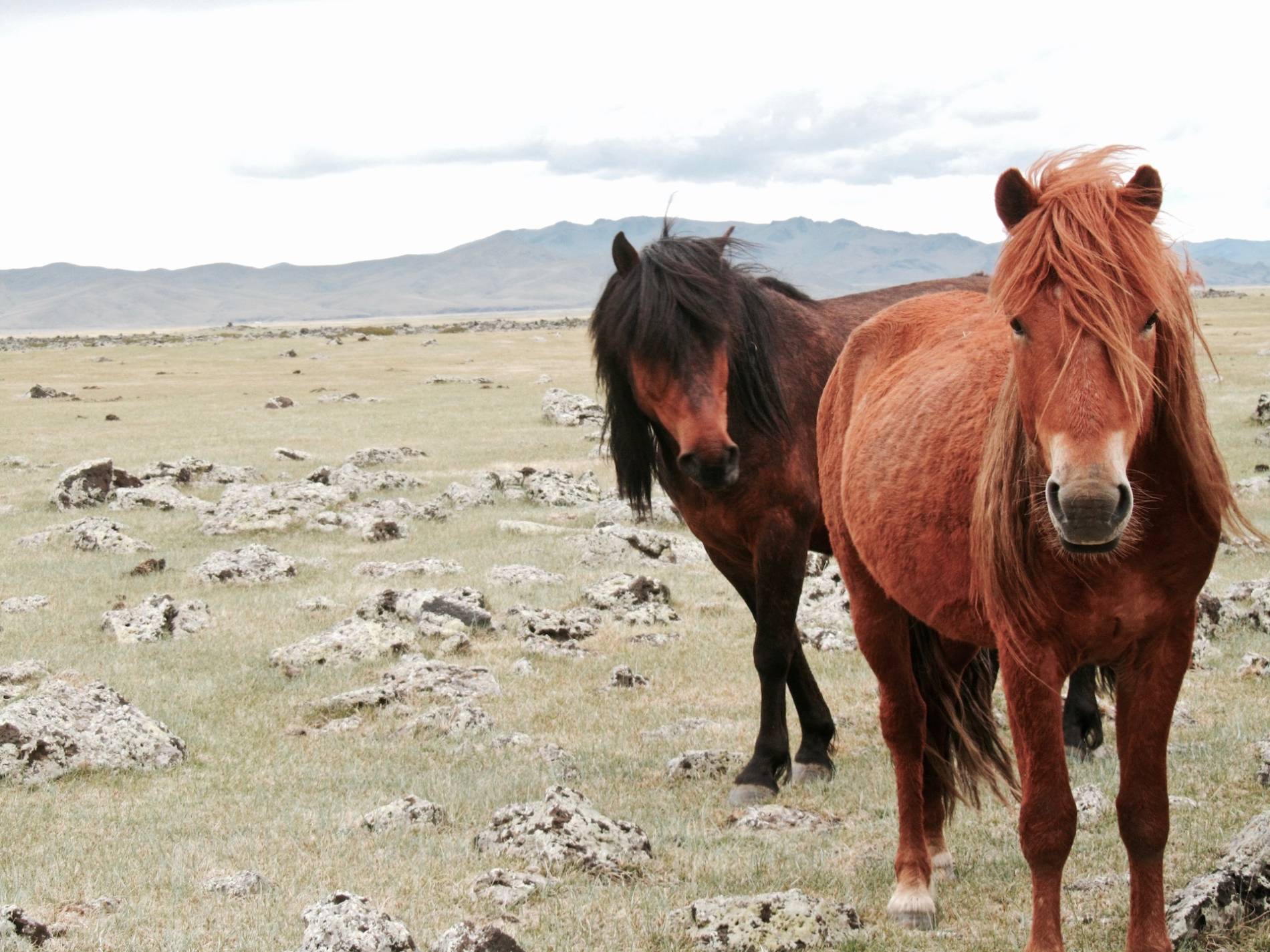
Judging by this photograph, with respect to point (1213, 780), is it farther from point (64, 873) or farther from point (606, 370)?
point (64, 873)

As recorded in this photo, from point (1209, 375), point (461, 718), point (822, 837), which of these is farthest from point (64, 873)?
point (1209, 375)

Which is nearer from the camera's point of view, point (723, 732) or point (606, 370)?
point (606, 370)

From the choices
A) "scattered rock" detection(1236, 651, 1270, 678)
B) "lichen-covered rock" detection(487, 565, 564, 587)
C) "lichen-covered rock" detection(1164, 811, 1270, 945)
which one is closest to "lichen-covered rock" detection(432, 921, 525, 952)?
"lichen-covered rock" detection(1164, 811, 1270, 945)

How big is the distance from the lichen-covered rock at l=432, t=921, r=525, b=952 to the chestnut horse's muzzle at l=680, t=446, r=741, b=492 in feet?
8.53

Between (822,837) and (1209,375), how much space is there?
84.4ft

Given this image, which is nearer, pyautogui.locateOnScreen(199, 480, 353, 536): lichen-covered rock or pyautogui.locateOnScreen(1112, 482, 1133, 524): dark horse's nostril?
pyautogui.locateOnScreen(1112, 482, 1133, 524): dark horse's nostril

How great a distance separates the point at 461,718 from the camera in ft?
23.7

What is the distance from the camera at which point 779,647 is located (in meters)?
6.45

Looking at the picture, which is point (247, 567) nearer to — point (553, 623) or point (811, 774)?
point (553, 623)

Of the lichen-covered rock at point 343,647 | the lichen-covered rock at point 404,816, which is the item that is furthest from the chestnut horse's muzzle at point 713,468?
the lichen-covered rock at point 343,647

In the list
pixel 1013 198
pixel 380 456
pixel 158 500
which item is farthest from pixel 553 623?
pixel 380 456

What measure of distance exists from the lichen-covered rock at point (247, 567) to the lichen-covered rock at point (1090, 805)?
7.92 m

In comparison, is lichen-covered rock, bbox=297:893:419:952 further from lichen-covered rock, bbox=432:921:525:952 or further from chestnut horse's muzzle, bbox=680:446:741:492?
→ chestnut horse's muzzle, bbox=680:446:741:492

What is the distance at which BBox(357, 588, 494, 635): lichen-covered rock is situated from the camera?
31.1 ft
